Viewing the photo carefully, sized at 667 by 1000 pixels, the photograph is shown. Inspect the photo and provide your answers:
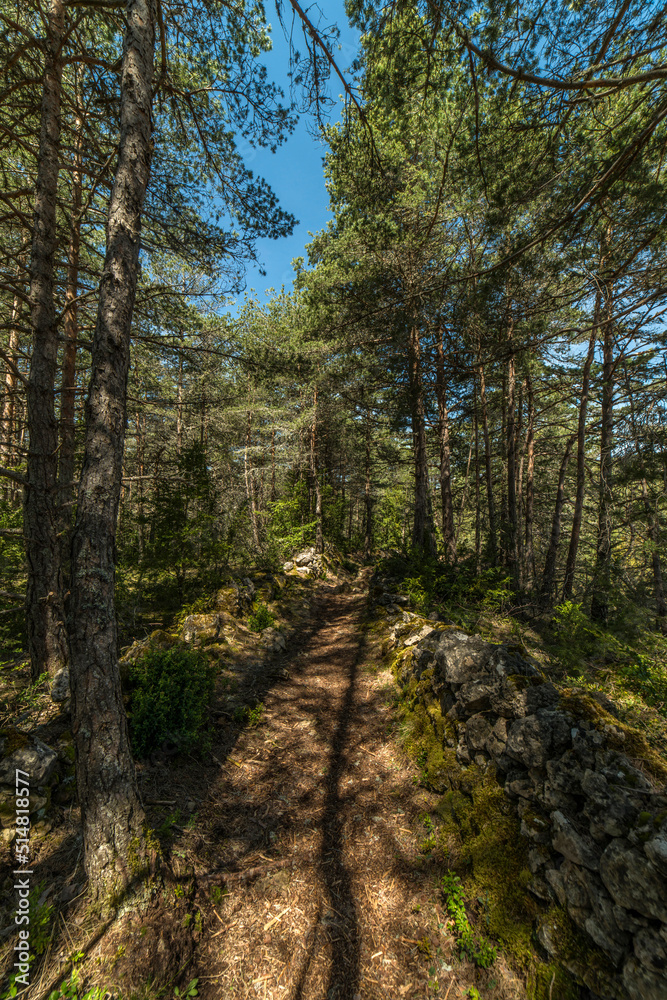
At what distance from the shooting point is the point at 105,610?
2719 mm

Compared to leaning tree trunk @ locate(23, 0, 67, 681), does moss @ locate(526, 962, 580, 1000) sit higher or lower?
lower

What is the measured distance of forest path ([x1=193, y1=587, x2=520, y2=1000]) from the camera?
7.82 feet

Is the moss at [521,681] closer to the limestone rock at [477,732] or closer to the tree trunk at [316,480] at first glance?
the limestone rock at [477,732]

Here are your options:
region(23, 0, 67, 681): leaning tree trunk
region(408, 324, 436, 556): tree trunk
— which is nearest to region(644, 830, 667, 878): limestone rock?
region(23, 0, 67, 681): leaning tree trunk

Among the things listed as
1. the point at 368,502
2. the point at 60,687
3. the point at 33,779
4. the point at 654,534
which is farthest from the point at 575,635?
the point at 368,502

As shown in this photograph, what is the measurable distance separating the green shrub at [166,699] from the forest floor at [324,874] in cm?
70

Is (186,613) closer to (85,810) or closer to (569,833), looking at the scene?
(85,810)

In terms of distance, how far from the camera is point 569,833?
7.82ft

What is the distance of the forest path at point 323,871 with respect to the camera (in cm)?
238

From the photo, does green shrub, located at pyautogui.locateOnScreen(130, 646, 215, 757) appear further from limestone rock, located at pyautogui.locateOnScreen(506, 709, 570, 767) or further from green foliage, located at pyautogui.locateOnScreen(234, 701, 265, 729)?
limestone rock, located at pyautogui.locateOnScreen(506, 709, 570, 767)

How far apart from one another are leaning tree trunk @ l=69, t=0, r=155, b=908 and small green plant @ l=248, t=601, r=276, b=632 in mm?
4834

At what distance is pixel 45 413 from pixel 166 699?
3930 mm

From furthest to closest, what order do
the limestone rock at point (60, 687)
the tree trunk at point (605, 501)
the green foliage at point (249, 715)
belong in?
the tree trunk at point (605, 501)
the green foliage at point (249, 715)
the limestone rock at point (60, 687)

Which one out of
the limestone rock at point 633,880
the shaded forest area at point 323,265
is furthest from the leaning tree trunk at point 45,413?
the limestone rock at point 633,880
